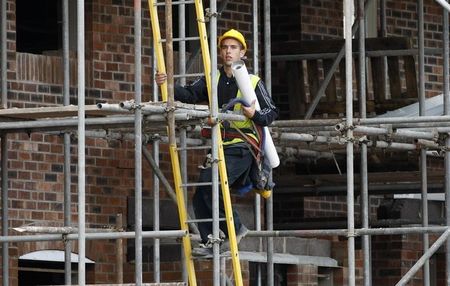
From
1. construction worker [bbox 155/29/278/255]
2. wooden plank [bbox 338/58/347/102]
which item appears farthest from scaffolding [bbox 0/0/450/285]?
wooden plank [bbox 338/58/347/102]

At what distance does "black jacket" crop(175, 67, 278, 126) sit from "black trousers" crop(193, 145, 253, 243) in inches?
13.2

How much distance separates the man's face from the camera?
57.0 feet

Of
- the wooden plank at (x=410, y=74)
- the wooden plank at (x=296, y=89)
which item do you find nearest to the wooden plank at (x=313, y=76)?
the wooden plank at (x=296, y=89)

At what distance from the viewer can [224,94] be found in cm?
1756

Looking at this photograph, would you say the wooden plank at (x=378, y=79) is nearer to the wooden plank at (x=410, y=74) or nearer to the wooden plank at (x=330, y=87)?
the wooden plank at (x=410, y=74)

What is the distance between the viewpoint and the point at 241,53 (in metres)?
17.5

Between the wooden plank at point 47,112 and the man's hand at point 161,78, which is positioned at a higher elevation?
the man's hand at point 161,78

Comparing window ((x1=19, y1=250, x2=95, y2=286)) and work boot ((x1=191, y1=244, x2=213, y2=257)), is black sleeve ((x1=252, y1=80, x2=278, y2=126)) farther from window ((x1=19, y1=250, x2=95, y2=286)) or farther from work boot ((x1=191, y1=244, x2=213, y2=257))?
window ((x1=19, y1=250, x2=95, y2=286))

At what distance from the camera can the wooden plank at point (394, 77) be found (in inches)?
872

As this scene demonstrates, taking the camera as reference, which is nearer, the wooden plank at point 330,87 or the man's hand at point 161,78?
the man's hand at point 161,78

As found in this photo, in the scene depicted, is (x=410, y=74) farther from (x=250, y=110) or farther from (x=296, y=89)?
(x=250, y=110)

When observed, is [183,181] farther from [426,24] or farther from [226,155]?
[426,24]

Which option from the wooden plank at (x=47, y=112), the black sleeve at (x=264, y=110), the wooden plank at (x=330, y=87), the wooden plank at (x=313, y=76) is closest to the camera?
the wooden plank at (x=47, y=112)

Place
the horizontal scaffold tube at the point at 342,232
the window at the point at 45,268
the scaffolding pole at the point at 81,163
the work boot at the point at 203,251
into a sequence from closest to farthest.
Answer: the scaffolding pole at the point at 81,163, the work boot at the point at 203,251, the horizontal scaffold tube at the point at 342,232, the window at the point at 45,268
